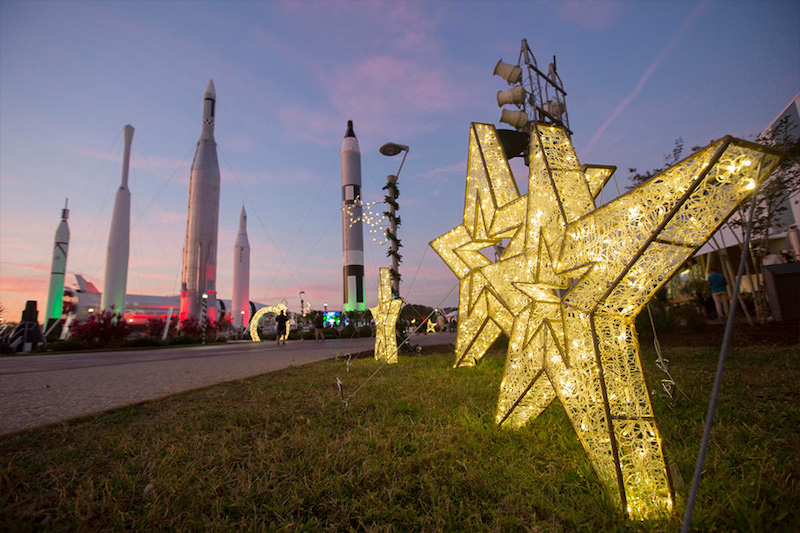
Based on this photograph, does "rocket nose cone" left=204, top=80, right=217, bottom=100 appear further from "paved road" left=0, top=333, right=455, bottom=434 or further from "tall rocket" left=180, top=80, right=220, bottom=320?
"paved road" left=0, top=333, right=455, bottom=434

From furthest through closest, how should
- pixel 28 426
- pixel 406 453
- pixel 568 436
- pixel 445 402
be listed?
pixel 445 402, pixel 28 426, pixel 568 436, pixel 406 453

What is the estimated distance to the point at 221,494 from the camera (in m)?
2.00

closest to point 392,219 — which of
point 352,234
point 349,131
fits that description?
point 352,234

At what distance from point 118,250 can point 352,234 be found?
18102 millimetres

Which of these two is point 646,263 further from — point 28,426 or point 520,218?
point 28,426

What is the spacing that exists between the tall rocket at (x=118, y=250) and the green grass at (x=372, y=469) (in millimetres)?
31125

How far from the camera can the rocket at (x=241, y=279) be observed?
37.4 meters

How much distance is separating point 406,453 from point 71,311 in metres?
49.3

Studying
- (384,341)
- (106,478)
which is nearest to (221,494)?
(106,478)

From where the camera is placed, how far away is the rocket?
37431mm

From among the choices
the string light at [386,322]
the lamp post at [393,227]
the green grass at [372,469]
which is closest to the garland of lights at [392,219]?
the lamp post at [393,227]

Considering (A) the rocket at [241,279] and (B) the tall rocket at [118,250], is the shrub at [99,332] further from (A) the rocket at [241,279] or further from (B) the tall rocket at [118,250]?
(A) the rocket at [241,279]

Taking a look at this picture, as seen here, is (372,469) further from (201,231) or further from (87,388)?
(201,231)

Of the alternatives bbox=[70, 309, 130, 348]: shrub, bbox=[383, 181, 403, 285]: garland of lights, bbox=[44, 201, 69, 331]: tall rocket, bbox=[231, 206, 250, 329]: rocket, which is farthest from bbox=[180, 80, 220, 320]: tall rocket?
bbox=[383, 181, 403, 285]: garland of lights
